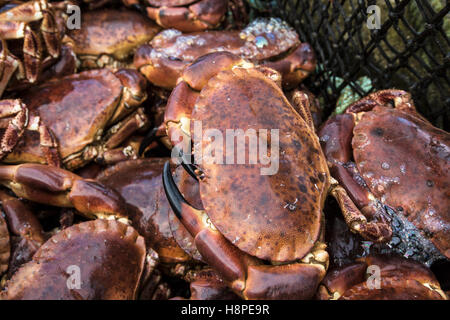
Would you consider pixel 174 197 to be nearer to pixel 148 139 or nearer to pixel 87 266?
pixel 87 266

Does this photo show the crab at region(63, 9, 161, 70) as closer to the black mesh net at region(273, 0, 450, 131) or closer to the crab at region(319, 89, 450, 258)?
the black mesh net at region(273, 0, 450, 131)

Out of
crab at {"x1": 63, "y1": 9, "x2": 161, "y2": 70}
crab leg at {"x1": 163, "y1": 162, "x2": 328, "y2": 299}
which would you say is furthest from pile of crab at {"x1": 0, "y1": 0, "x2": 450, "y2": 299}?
crab at {"x1": 63, "y1": 9, "x2": 161, "y2": 70}

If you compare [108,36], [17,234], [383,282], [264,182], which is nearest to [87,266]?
[17,234]

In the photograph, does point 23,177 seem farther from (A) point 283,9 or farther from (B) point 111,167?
(A) point 283,9

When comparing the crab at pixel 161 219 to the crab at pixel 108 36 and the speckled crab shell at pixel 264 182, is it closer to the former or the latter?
the speckled crab shell at pixel 264 182

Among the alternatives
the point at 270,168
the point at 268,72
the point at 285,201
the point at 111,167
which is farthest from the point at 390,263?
the point at 111,167
